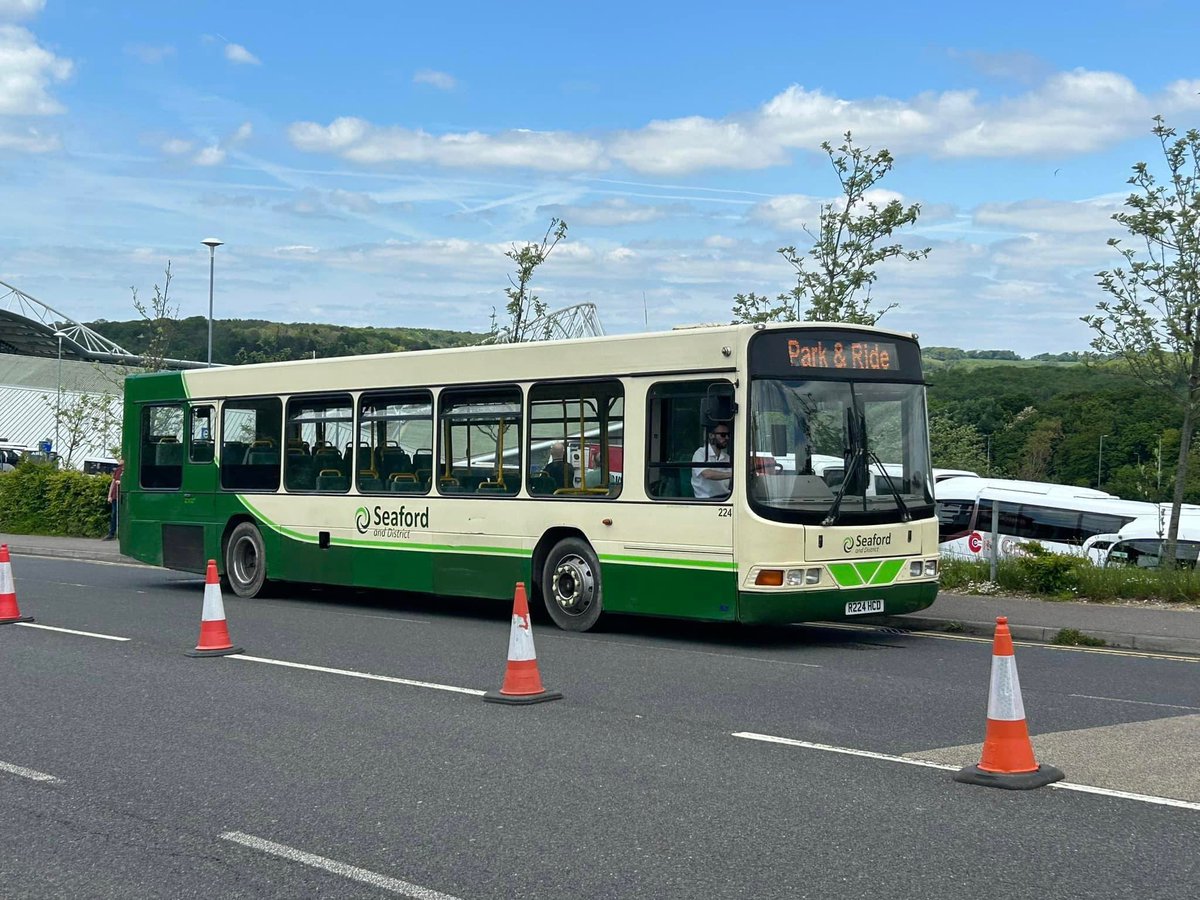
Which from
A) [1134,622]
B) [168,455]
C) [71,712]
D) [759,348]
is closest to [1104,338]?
[1134,622]

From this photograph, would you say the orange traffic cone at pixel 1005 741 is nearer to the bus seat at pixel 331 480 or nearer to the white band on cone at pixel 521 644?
the white band on cone at pixel 521 644

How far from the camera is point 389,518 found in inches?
648

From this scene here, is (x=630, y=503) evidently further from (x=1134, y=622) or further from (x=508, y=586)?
(x=1134, y=622)

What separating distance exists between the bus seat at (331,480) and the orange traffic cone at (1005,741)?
11038 millimetres

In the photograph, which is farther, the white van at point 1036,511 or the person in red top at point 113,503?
the white van at point 1036,511

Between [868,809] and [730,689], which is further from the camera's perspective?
[730,689]

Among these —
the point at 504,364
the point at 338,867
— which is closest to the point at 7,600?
the point at 504,364

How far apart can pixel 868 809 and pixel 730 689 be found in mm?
3836

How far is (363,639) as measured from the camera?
13.9m

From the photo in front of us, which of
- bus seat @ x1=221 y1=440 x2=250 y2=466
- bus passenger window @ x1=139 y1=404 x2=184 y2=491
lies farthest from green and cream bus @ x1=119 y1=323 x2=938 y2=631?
bus passenger window @ x1=139 y1=404 x2=184 y2=491

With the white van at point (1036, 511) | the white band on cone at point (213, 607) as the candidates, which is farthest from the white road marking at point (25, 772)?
the white van at point (1036, 511)

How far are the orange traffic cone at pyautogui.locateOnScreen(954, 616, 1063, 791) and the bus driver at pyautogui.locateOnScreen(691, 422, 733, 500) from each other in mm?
5770

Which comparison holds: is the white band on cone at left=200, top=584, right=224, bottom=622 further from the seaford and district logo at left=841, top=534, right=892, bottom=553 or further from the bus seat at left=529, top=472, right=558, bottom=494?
the seaford and district logo at left=841, top=534, right=892, bottom=553

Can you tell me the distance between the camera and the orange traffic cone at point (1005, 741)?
7109mm
